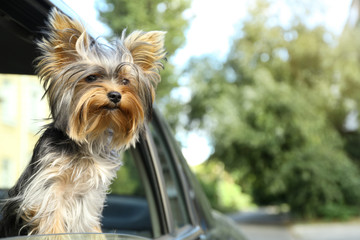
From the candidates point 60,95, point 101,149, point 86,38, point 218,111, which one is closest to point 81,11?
point 86,38

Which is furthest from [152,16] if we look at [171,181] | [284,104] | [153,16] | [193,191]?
[284,104]

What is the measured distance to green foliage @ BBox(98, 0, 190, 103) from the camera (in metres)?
2.64

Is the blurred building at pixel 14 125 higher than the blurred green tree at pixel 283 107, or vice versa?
the blurred green tree at pixel 283 107

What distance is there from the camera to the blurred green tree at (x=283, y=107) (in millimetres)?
21156

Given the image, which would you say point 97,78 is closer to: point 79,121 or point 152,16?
point 79,121

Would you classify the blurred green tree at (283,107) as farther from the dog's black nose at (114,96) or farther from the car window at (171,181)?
the dog's black nose at (114,96)

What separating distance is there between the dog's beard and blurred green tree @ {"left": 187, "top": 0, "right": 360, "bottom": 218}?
18579mm

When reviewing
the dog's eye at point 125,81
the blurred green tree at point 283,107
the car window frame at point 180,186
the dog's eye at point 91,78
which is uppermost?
the blurred green tree at point 283,107

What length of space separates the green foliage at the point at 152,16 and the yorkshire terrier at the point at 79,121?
55 cm

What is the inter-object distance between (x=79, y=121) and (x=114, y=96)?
0.18 meters

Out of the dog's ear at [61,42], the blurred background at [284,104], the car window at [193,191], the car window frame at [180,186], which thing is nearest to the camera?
the dog's ear at [61,42]

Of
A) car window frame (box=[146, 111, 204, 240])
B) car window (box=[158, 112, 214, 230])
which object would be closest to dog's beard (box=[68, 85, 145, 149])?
car window frame (box=[146, 111, 204, 240])

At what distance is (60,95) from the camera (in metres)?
1.72

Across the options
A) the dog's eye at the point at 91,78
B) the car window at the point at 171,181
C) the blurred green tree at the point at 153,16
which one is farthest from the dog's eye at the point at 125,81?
the car window at the point at 171,181
